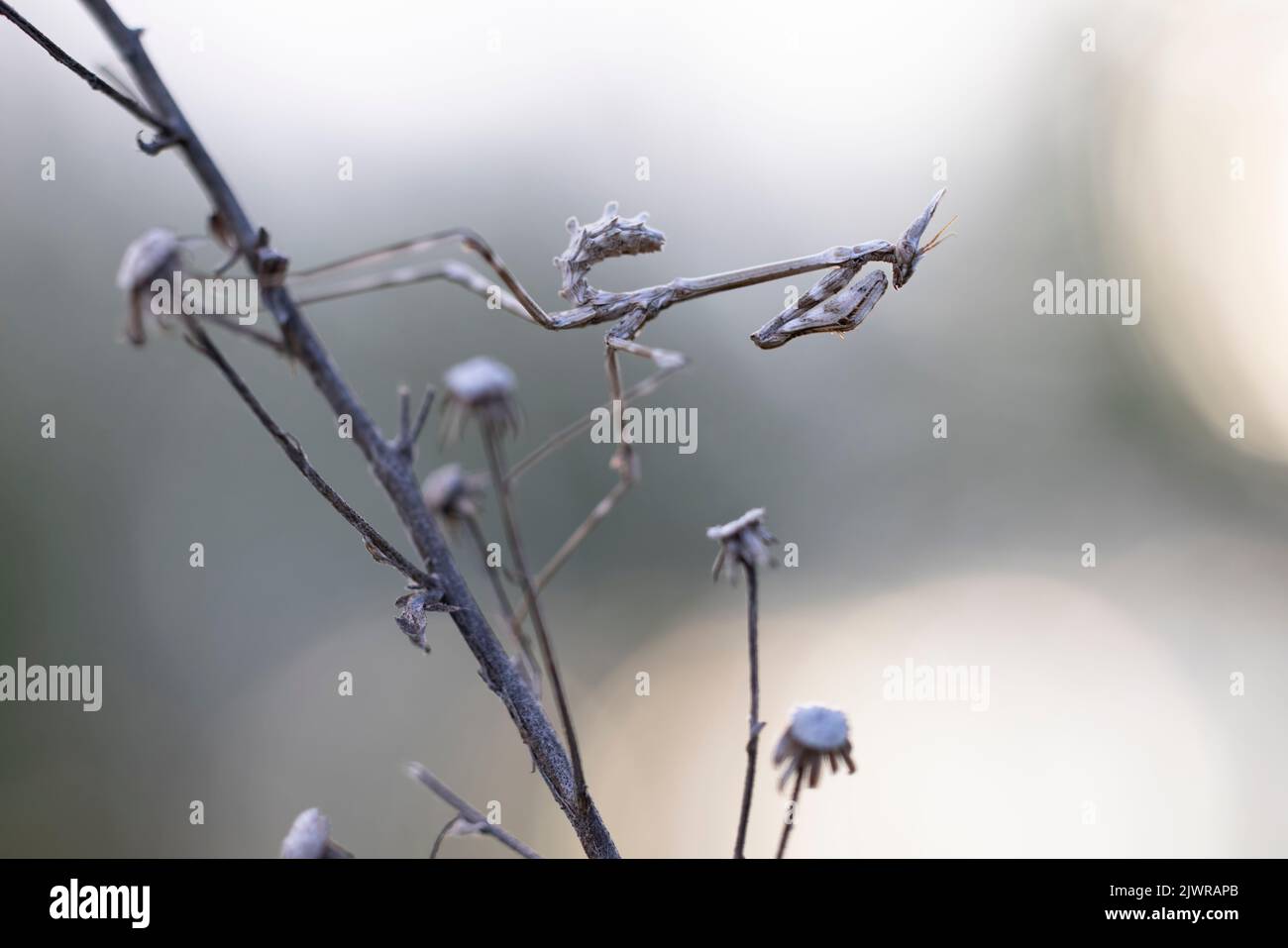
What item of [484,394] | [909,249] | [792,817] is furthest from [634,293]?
[792,817]

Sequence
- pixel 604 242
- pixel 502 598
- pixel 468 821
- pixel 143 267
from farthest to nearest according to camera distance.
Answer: pixel 604 242 → pixel 502 598 → pixel 468 821 → pixel 143 267

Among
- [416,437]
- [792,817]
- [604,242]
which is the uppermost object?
[604,242]

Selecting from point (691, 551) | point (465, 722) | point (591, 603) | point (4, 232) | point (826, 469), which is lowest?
point (465, 722)

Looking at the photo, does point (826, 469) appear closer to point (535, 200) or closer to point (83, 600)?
point (535, 200)

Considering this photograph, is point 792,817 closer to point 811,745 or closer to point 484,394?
point 811,745
